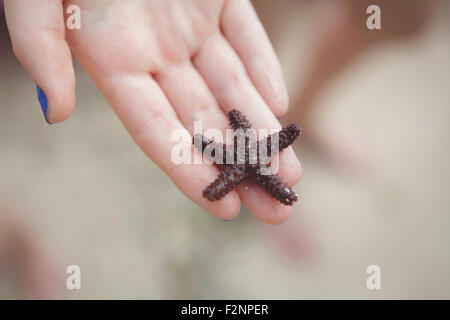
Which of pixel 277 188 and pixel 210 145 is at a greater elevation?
pixel 210 145

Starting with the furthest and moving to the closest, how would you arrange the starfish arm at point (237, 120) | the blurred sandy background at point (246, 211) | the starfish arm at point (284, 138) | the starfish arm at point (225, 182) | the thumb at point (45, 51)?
the blurred sandy background at point (246, 211)
the starfish arm at point (237, 120)
the starfish arm at point (284, 138)
the starfish arm at point (225, 182)
the thumb at point (45, 51)

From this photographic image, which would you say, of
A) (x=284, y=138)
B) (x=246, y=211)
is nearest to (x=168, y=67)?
(x=284, y=138)

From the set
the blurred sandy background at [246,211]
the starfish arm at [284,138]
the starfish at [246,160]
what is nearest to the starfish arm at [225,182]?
the starfish at [246,160]

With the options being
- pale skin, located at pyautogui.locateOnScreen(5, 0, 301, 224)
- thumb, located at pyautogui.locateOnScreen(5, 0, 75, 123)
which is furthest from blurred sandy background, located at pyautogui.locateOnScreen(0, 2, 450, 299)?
thumb, located at pyautogui.locateOnScreen(5, 0, 75, 123)

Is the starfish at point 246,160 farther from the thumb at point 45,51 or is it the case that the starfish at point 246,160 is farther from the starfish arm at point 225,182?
the thumb at point 45,51

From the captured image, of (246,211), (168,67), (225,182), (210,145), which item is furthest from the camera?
(246,211)

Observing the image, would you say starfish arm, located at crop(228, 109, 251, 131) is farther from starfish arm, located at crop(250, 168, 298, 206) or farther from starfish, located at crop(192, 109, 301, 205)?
starfish arm, located at crop(250, 168, 298, 206)

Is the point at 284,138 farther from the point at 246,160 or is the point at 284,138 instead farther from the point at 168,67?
the point at 168,67
